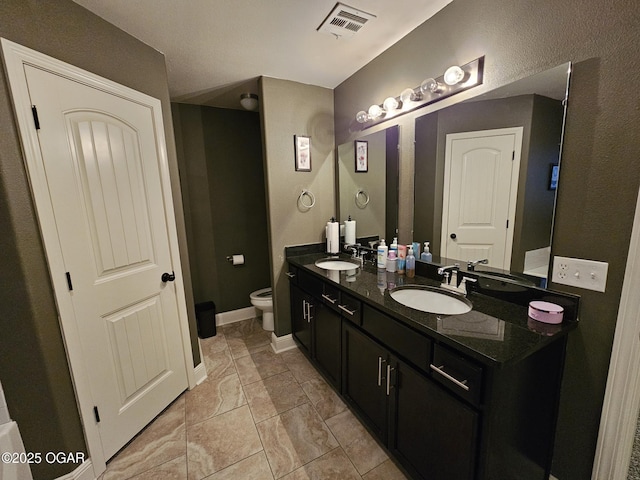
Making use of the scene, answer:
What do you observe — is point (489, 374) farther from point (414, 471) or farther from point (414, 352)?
point (414, 471)

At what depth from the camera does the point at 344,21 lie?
60.4 inches

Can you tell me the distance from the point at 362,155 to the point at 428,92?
2.43ft

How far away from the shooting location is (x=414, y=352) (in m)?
1.14

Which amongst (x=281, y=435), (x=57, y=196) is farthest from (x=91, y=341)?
(x=281, y=435)

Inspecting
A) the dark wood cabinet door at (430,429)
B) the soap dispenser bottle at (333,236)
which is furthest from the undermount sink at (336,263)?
the dark wood cabinet door at (430,429)

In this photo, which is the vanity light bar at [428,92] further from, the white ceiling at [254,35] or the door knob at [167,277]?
the door knob at [167,277]

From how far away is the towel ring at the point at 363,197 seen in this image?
226cm

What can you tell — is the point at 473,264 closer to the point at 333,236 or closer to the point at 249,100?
the point at 333,236

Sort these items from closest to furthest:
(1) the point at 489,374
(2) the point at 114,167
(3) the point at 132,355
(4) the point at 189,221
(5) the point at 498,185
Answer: (1) the point at 489,374, (5) the point at 498,185, (2) the point at 114,167, (3) the point at 132,355, (4) the point at 189,221

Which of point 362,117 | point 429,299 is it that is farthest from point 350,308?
point 362,117

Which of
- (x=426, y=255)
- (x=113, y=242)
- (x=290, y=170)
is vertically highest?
(x=290, y=170)

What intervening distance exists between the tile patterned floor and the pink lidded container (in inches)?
42.0

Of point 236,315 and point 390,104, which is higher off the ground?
point 390,104

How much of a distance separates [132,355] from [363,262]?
1.71 metres
